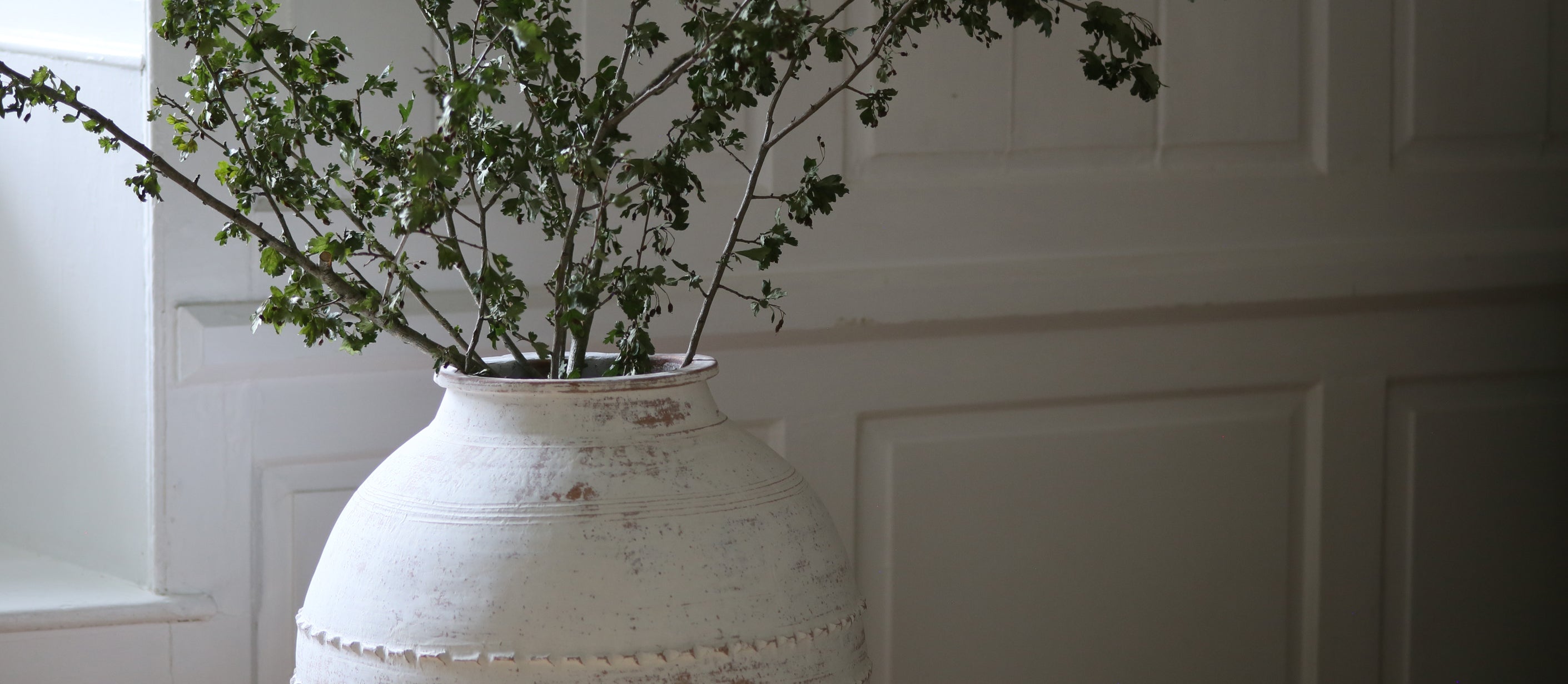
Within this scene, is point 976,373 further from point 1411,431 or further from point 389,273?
point 389,273

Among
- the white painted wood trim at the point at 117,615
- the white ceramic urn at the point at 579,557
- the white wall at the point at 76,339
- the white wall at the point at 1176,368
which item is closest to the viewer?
the white ceramic urn at the point at 579,557

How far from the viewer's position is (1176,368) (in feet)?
5.83

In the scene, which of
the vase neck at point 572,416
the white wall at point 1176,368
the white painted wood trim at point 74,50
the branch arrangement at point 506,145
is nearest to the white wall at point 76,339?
the white painted wood trim at point 74,50

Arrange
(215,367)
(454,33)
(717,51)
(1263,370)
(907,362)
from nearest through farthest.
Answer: (717,51) < (454,33) < (215,367) < (907,362) < (1263,370)

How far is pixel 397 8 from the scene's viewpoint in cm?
141

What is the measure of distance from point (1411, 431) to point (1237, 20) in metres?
0.63

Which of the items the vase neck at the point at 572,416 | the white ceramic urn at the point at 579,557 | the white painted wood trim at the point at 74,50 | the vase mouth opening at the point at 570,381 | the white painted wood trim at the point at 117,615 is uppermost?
the white painted wood trim at the point at 74,50

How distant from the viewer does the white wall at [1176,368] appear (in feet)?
5.30

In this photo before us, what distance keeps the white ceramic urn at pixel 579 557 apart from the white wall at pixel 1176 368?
51 centimetres

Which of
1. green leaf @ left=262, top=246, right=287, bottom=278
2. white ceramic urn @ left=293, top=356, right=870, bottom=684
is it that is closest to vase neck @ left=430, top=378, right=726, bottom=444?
white ceramic urn @ left=293, top=356, right=870, bottom=684

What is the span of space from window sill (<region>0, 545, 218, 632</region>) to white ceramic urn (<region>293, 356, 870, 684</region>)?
1.48 ft

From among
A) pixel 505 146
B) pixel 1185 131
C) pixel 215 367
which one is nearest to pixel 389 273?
pixel 505 146

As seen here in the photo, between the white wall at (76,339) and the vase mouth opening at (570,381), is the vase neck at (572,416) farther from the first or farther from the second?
the white wall at (76,339)

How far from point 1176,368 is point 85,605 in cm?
130
